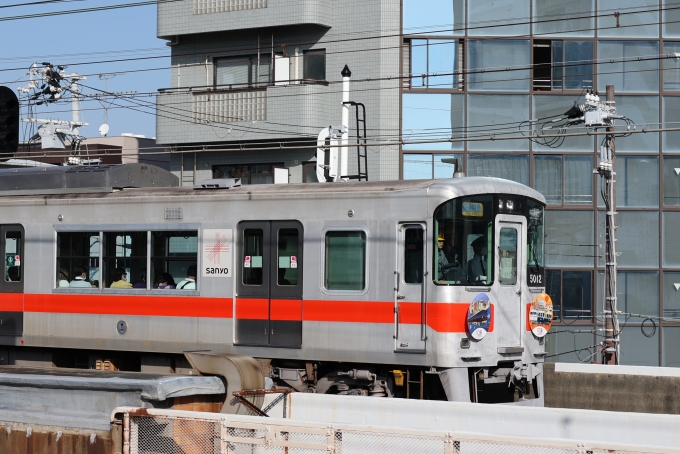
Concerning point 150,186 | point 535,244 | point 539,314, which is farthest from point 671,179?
point 150,186

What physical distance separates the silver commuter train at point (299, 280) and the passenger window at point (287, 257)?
21 millimetres

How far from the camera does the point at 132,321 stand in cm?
1497

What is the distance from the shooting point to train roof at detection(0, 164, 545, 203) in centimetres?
1314

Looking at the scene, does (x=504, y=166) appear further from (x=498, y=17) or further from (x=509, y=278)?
(x=509, y=278)

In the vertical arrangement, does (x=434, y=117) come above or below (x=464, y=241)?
above

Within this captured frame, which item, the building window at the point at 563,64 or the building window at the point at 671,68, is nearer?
the building window at the point at 671,68

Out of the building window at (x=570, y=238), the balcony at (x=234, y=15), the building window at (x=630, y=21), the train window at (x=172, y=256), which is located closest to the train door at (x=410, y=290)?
the train window at (x=172, y=256)

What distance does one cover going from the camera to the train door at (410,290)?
1284 centimetres

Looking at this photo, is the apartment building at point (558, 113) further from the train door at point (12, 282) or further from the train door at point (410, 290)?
the train door at point (410, 290)

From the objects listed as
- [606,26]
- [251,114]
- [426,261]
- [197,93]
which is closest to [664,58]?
[606,26]

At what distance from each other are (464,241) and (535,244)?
1.65 metres

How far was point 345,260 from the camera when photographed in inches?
529

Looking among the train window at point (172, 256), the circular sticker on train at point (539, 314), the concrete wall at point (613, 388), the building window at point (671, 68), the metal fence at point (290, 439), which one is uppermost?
the building window at point (671, 68)

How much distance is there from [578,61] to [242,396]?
18274mm
